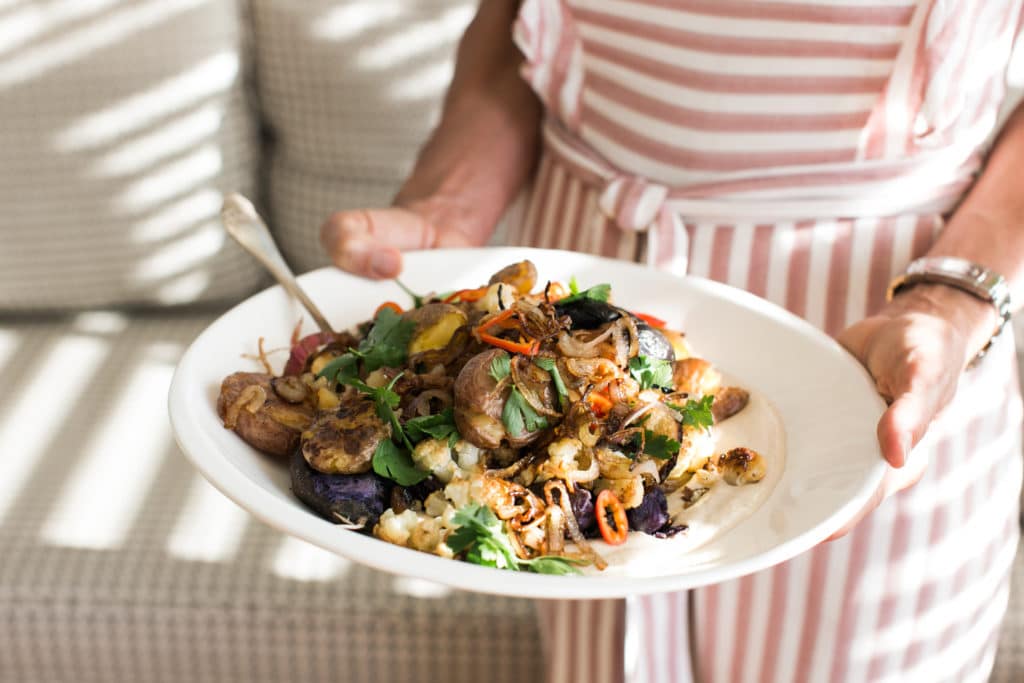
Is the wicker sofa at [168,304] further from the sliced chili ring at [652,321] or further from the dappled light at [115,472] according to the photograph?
the sliced chili ring at [652,321]

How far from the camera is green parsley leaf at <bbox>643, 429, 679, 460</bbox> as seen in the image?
0.79 m

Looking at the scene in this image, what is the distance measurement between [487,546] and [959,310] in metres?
0.57

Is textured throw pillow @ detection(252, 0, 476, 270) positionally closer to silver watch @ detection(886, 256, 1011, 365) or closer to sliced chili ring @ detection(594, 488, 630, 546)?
silver watch @ detection(886, 256, 1011, 365)

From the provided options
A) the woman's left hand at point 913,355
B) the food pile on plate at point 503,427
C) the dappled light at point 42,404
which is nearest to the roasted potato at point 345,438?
the food pile on plate at point 503,427

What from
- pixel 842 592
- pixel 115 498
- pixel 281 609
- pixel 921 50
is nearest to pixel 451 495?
pixel 842 592

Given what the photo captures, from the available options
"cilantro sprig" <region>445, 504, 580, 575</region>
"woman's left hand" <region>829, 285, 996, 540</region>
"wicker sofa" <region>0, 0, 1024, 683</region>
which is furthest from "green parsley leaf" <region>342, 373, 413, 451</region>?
"wicker sofa" <region>0, 0, 1024, 683</region>

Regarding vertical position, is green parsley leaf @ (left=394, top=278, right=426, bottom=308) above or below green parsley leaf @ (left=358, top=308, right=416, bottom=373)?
below

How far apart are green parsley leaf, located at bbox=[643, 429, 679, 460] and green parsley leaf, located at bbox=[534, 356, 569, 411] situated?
0.24ft

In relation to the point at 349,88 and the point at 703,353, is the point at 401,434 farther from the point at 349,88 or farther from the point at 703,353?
the point at 349,88

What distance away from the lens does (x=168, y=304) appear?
2.38 metres

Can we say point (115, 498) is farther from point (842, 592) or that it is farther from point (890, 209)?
point (890, 209)

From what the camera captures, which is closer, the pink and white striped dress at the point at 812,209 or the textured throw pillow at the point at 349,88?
the pink and white striped dress at the point at 812,209

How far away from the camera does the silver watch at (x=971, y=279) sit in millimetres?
987

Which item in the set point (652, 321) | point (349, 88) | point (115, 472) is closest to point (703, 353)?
point (652, 321)
